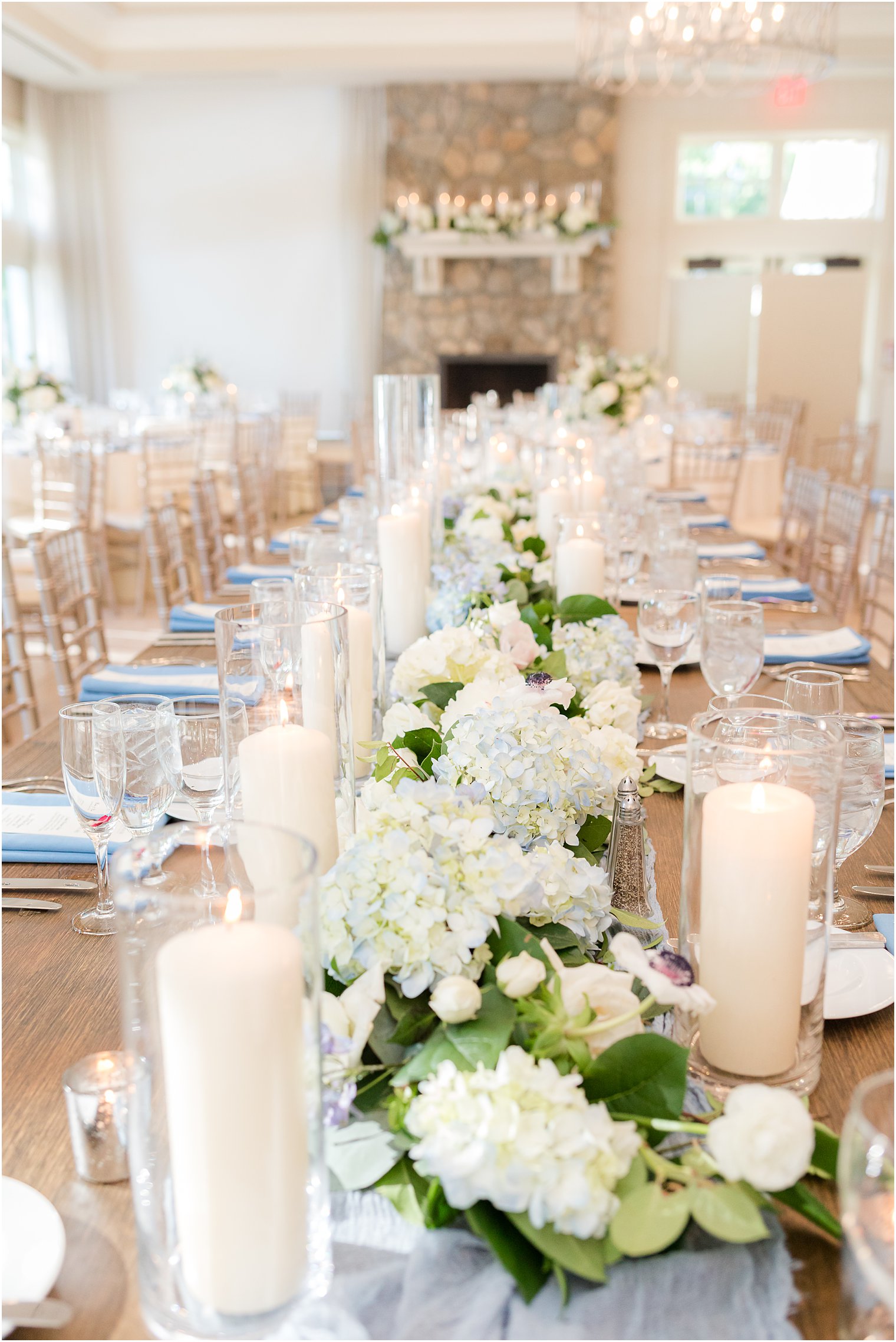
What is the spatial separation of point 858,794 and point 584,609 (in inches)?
24.7

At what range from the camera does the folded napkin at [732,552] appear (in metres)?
2.88

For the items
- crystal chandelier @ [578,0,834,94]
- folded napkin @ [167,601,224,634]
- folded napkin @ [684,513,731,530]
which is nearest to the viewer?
folded napkin @ [167,601,224,634]

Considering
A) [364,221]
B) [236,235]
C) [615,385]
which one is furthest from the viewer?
[236,235]

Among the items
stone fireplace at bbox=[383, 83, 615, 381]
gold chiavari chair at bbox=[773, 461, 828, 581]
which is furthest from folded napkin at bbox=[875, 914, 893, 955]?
stone fireplace at bbox=[383, 83, 615, 381]

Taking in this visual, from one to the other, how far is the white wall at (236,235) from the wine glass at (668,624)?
8.71 m

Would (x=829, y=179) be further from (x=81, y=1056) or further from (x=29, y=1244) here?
(x=29, y=1244)

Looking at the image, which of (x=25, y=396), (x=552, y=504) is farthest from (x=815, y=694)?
(x=25, y=396)

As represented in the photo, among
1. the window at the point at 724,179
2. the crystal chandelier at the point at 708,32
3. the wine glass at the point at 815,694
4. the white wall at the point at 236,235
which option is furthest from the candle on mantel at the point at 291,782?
the window at the point at 724,179

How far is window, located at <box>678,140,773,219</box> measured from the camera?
9789 millimetres

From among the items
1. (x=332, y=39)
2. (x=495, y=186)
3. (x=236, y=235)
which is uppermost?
(x=332, y=39)

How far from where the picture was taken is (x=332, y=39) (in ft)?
28.3

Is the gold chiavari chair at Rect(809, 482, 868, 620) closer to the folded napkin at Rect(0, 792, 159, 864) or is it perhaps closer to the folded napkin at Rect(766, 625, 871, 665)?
the folded napkin at Rect(766, 625, 871, 665)

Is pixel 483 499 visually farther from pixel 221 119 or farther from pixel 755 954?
pixel 221 119

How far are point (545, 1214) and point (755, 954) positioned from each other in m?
0.23
